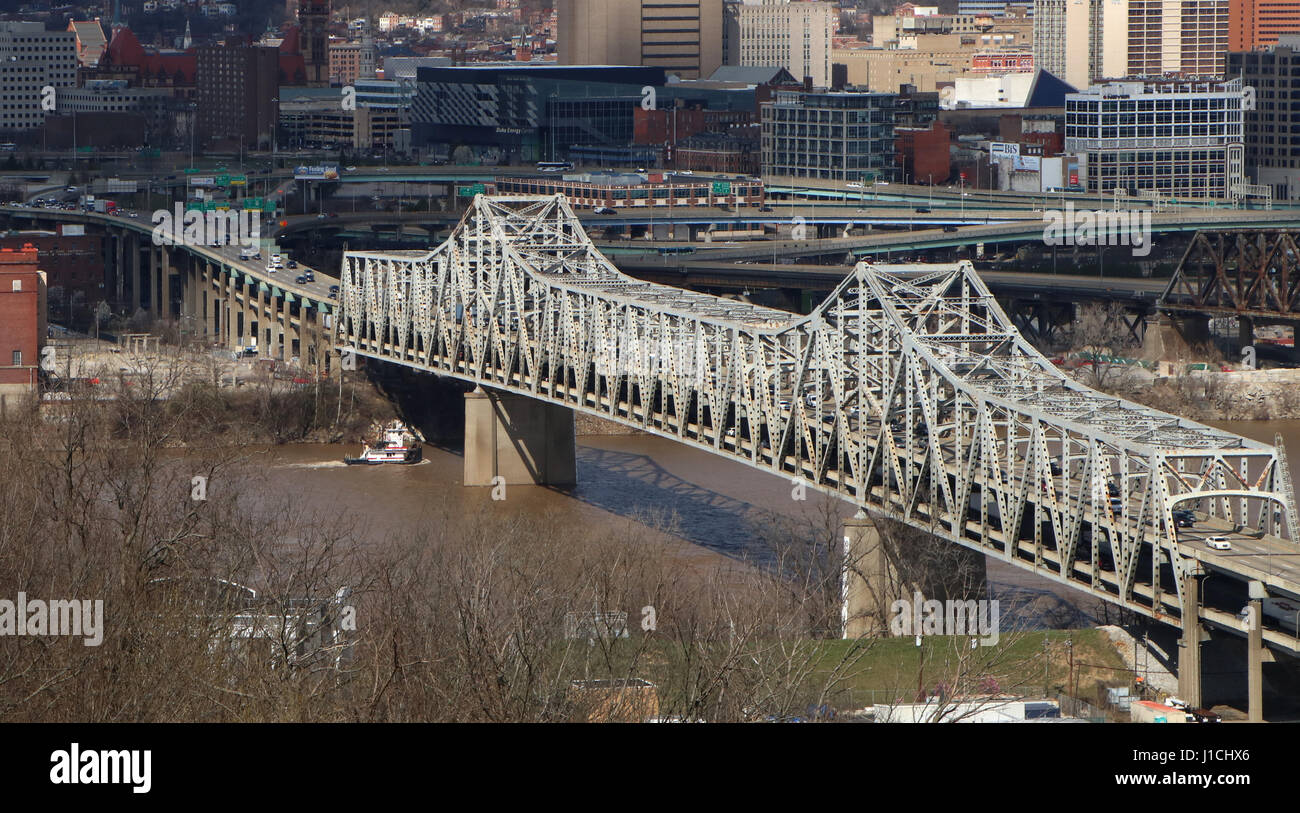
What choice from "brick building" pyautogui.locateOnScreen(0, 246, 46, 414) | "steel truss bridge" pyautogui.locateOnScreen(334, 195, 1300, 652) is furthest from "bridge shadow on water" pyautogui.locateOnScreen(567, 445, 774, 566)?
"brick building" pyautogui.locateOnScreen(0, 246, 46, 414)

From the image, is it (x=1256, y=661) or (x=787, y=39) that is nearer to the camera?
(x=1256, y=661)

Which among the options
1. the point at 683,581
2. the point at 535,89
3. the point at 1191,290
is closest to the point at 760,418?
the point at 683,581

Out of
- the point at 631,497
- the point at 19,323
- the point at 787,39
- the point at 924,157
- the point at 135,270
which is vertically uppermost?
the point at 787,39

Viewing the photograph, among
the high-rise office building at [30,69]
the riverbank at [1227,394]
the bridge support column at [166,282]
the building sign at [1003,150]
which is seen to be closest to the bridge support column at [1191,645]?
the riverbank at [1227,394]

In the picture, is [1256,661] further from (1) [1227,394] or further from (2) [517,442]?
(1) [1227,394]

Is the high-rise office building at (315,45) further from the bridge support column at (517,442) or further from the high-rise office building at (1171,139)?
the bridge support column at (517,442)

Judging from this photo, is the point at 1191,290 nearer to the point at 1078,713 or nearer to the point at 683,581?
the point at 683,581

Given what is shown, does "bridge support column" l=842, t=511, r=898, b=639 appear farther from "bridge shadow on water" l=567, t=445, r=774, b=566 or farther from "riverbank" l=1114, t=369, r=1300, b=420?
"riverbank" l=1114, t=369, r=1300, b=420

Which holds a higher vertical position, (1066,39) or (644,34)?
(644,34)

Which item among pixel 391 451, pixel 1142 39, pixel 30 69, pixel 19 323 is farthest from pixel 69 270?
pixel 1142 39
